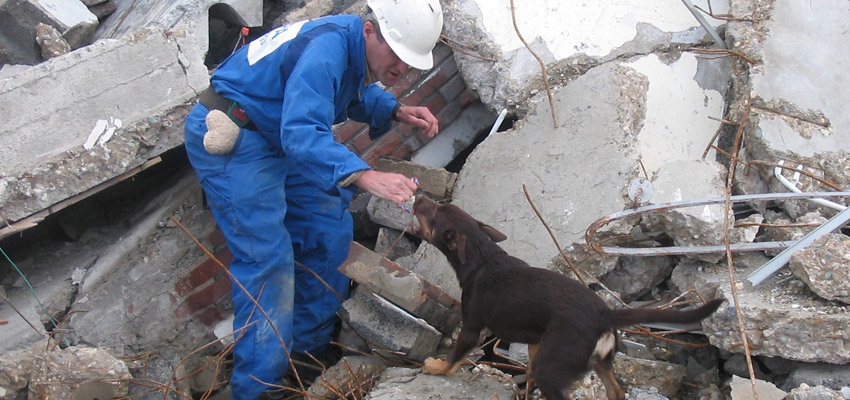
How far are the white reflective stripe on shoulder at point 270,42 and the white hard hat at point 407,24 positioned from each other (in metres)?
0.40

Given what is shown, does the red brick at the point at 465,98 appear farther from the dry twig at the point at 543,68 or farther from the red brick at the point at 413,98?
the dry twig at the point at 543,68

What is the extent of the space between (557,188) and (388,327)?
46.4 inches

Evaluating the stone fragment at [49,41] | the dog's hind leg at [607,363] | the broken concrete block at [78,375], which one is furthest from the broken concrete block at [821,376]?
the stone fragment at [49,41]

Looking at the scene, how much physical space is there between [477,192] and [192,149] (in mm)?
1571

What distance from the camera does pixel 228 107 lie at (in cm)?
371

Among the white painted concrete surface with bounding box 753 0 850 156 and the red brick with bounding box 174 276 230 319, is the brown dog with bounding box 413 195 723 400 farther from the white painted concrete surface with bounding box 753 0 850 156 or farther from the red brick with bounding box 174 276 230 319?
the white painted concrete surface with bounding box 753 0 850 156

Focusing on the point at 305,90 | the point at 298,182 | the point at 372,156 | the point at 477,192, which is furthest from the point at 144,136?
the point at 477,192

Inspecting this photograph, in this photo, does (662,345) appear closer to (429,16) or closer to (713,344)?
(713,344)

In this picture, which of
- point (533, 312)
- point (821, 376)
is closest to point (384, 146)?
point (533, 312)

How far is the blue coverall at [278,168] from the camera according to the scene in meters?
3.33

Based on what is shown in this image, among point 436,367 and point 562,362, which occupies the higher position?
point 562,362

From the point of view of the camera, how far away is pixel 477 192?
4344 mm

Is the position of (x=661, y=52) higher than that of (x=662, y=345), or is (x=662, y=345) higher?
(x=661, y=52)

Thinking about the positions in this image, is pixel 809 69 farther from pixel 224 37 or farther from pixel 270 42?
pixel 224 37
